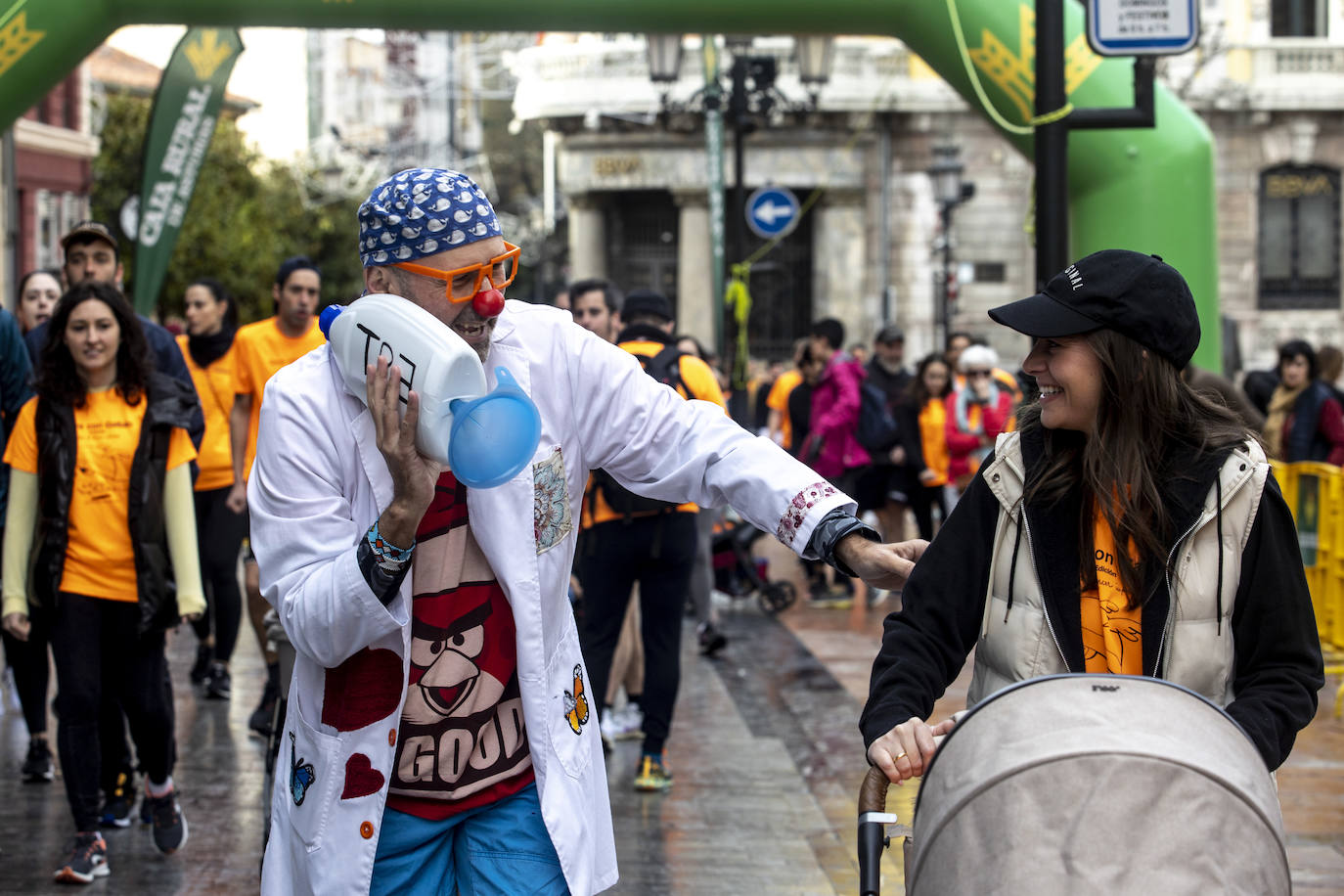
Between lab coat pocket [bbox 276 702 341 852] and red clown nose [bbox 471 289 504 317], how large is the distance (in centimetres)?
77

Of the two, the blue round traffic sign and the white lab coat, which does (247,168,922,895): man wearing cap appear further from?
the blue round traffic sign

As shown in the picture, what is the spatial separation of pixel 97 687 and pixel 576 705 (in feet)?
9.92

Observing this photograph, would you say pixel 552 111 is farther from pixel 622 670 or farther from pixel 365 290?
pixel 365 290

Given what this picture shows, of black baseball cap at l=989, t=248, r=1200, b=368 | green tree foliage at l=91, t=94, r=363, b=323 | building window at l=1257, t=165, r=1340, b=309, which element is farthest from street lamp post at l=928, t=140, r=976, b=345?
black baseball cap at l=989, t=248, r=1200, b=368

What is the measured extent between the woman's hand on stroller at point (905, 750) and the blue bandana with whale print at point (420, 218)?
43.2 inches

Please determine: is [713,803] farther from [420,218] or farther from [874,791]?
[420,218]

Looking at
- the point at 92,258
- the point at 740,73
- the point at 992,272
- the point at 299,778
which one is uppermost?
the point at 740,73

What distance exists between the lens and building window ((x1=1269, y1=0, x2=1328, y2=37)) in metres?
34.9

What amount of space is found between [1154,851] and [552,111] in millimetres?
33582

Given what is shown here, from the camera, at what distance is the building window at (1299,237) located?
34.9 metres

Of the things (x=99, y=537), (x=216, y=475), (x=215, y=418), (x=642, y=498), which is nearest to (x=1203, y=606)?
(x=642, y=498)

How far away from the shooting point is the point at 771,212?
1825 cm

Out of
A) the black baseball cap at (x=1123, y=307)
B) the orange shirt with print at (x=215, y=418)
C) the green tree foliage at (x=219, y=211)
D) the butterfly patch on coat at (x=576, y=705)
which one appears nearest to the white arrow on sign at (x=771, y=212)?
the orange shirt with print at (x=215, y=418)

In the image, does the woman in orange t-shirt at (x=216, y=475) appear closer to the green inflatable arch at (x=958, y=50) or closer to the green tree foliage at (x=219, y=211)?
the green inflatable arch at (x=958, y=50)
